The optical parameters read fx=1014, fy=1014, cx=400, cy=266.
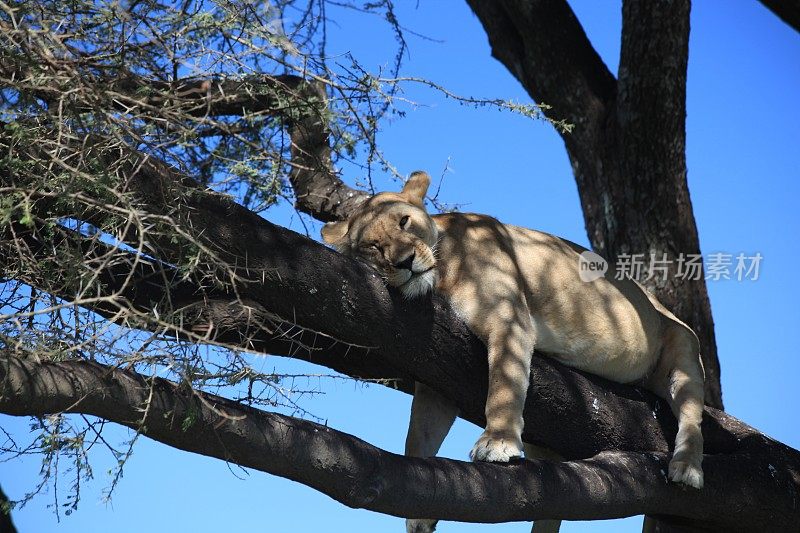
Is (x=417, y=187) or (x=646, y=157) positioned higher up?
(x=646, y=157)

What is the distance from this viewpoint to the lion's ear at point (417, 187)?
5.21 m

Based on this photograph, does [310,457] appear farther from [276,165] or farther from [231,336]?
[276,165]

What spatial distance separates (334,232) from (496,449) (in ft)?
4.68

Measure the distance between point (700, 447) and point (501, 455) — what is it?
1.17 metres

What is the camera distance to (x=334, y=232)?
16.8 ft

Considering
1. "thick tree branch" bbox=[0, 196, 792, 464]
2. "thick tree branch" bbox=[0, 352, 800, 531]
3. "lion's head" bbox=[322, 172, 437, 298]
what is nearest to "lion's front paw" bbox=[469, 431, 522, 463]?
"thick tree branch" bbox=[0, 352, 800, 531]

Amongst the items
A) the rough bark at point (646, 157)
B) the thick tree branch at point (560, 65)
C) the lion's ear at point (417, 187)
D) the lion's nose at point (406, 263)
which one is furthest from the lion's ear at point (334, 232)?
the thick tree branch at point (560, 65)

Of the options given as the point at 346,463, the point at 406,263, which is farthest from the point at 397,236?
the point at 346,463

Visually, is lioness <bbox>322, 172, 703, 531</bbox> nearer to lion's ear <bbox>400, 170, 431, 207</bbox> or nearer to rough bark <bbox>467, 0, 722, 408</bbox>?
lion's ear <bbox>400, 170, 431, 207</bbox>

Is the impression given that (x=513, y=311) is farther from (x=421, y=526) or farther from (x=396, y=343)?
(x=421, y=526)

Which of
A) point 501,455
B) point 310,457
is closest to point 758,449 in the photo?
point 501,455

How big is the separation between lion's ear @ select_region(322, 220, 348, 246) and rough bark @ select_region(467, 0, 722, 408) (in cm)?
199

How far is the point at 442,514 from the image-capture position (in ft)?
12.8

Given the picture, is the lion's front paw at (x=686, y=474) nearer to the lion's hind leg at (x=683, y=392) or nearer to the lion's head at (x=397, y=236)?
the lion's hind leg at (x=683, y=392)
